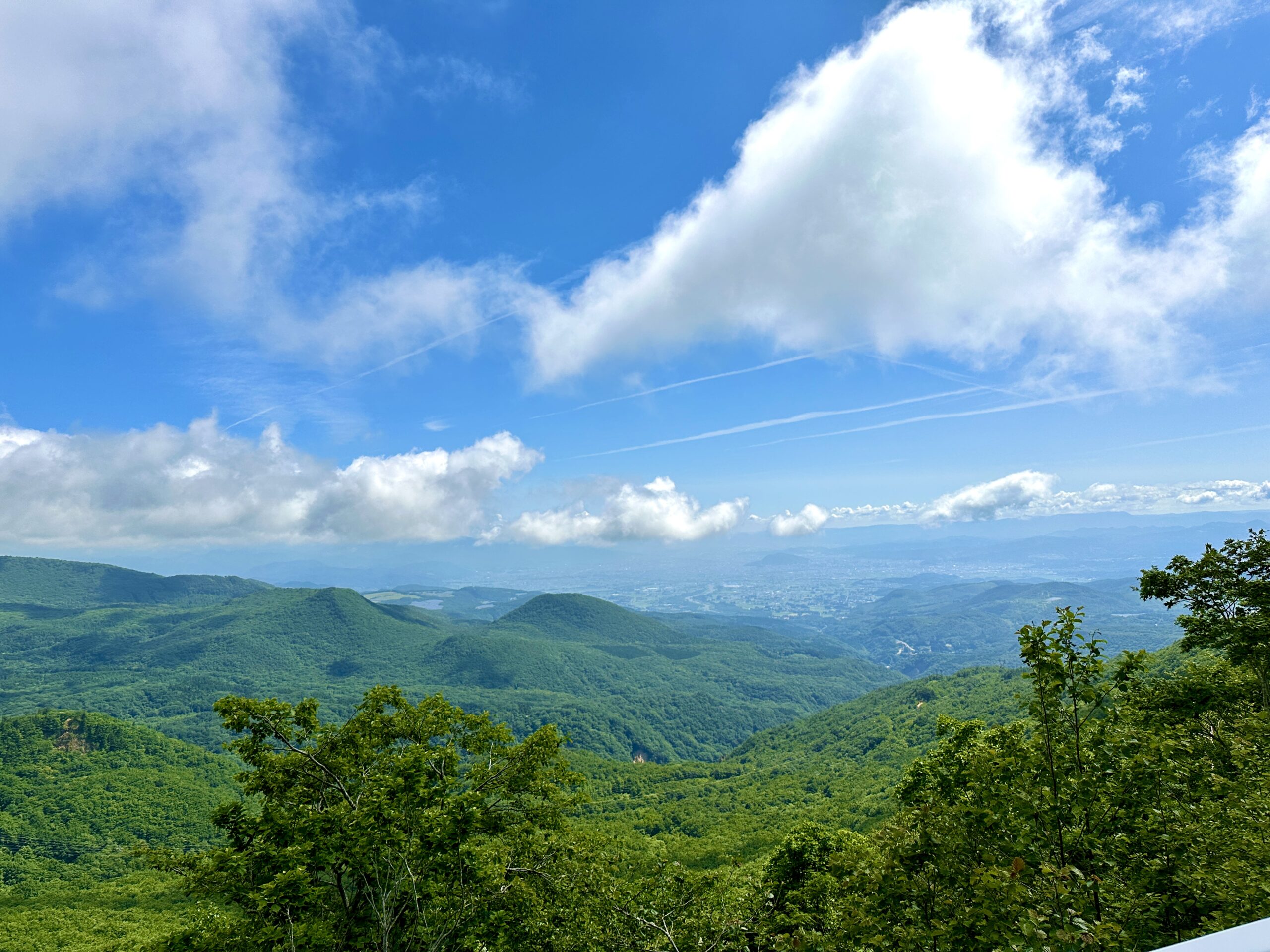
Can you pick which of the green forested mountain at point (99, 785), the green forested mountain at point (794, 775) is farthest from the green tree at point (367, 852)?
the green forested mountain at point (99, 785)

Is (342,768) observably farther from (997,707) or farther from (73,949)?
(997,707)

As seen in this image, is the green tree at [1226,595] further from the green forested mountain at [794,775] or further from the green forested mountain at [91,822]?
the green forested mountain at [91,822]

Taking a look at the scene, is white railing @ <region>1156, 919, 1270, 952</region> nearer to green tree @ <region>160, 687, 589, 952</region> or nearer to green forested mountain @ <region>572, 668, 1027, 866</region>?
green tree @ <region>160, 687, 589, 952</region>

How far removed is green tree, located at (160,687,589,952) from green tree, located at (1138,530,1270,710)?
21363mm

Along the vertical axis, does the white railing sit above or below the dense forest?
above

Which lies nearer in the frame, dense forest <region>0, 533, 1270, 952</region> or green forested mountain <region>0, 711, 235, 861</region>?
dense forest <region>0, 533, 1270, 952</region>

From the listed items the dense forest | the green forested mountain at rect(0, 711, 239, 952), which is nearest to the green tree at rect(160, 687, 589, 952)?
the dense forest

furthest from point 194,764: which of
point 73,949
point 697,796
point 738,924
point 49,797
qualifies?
point 738,924

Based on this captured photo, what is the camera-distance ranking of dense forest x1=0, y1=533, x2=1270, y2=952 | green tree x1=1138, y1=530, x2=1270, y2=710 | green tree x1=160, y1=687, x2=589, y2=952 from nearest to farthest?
dense forest x1=0, y1=533, x2=1270, y2=952, green tree x1=160, y1=687, x2=589, y2=952, green tree x1=1138, y1=530, x2=1270, y2=710

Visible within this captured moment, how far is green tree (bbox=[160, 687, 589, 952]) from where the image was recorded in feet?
43.6

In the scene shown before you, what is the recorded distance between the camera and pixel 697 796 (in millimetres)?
124375

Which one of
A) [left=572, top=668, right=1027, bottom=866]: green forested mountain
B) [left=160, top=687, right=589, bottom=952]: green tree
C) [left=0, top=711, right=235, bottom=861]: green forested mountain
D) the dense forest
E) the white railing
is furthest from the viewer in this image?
[left=0, top=711, right=235, bottom=861]: green forested mountain

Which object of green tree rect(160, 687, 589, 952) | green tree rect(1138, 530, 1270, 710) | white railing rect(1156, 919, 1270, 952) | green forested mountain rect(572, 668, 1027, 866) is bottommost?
green forested mountain rect(572, 668, 1027, 866)

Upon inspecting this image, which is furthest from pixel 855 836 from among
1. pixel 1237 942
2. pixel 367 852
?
pixel 1237 942
